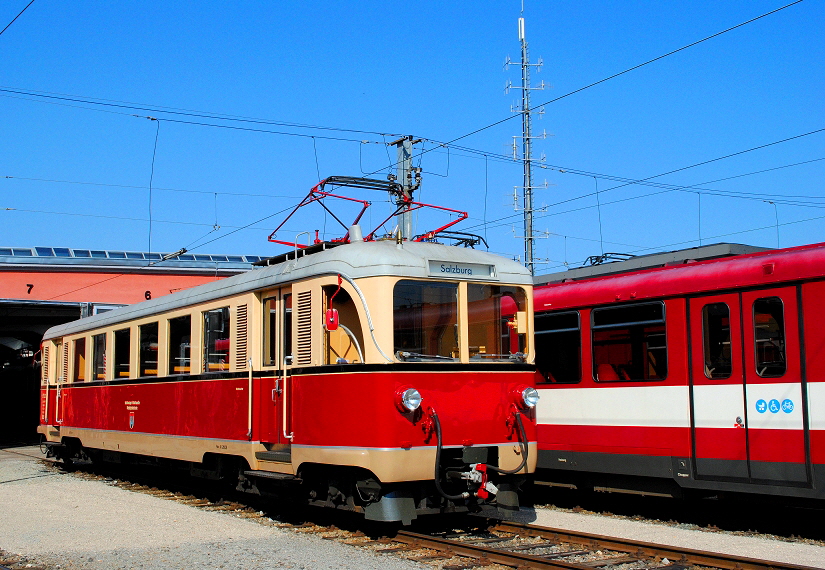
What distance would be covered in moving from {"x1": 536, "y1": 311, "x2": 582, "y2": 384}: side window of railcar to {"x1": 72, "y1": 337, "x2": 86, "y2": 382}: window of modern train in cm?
923

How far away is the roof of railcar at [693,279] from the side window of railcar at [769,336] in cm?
25

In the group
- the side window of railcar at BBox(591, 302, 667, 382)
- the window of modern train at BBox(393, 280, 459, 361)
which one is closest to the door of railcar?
the side window of railcar at BBox(591, 302, 667, 382)

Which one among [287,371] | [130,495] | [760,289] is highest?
[760,289]

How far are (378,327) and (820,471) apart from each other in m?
4.73

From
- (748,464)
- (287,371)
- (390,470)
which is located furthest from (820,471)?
(287,371)

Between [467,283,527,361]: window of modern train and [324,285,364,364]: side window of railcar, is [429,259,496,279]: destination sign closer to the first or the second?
[467,283,527,361]: window of modern train

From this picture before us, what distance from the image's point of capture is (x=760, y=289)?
9547 millimetres

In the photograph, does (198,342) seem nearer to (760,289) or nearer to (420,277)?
(420,277)

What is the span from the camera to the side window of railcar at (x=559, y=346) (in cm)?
1186

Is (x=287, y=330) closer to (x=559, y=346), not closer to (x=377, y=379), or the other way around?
(x=377, y=379)

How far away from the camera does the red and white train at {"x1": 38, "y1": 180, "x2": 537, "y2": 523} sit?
8.73m

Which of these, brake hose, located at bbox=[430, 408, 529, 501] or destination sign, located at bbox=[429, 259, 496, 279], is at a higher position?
destination sign, located at bbox=[429, 259, 496, 279]

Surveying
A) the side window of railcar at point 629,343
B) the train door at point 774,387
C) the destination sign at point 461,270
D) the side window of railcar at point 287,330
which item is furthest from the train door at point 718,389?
the side window of railcar at point 287,330

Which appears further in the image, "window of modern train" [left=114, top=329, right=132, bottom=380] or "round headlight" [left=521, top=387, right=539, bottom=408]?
"window of modern train" [left=114, top=329, right=132, bottom=380]
